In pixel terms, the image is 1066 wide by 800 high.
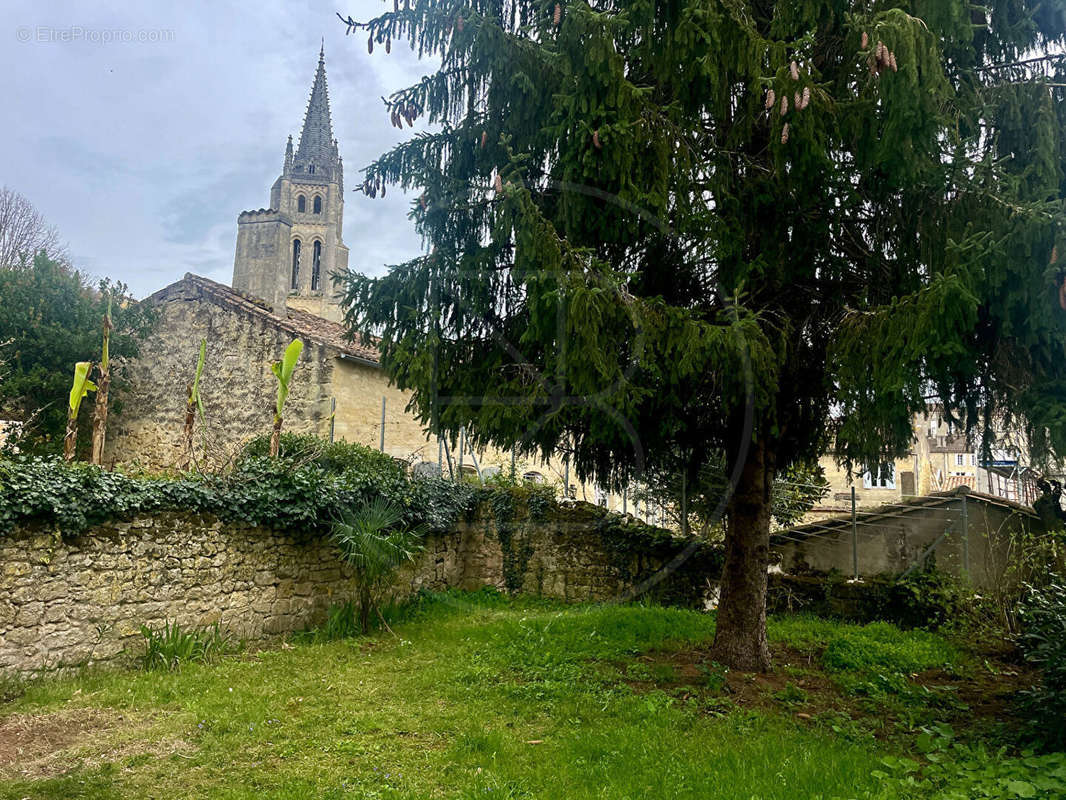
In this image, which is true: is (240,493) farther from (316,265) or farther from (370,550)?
(316,265)

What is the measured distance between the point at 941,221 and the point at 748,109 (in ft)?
6.19

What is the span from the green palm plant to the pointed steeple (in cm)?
5669

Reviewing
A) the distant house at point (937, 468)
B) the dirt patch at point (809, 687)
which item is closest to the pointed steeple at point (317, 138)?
the distant house at point (937, 468)

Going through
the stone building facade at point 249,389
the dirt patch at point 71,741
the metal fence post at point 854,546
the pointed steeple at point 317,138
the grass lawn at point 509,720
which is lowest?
the dirt patch at point 71,741

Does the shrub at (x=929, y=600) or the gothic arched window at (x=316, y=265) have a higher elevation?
the gothic arched window at (x=316, y=265)

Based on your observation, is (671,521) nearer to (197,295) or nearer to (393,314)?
(393,314)

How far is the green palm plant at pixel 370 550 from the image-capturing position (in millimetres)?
9156

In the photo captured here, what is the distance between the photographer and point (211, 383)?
661 inches

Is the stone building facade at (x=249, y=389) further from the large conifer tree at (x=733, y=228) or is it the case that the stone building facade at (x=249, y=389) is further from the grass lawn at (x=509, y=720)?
the large conifer tree at (x=733, y=228)

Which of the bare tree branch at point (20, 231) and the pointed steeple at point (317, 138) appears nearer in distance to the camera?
the bare tree branch at point (20, 231)

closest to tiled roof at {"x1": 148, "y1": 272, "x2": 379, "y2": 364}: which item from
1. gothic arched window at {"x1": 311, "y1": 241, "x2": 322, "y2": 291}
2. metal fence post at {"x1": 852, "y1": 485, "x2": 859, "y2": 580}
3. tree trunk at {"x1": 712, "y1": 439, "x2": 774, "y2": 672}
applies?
metal fence post at {"x1": 852, "y1": 485, "x2": 859, "y2": 580}

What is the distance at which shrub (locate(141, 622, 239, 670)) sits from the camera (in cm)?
743

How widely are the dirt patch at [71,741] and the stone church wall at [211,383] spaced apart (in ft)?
30.4

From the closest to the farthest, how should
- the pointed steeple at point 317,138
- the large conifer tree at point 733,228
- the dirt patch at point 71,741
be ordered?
the dirt patch at point 71,741 → the large conifer tree at point 733,228 → the pointed steeple at point 317,138
